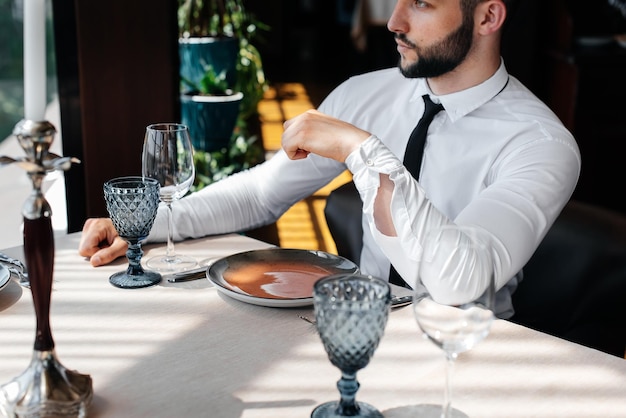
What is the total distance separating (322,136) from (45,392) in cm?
72

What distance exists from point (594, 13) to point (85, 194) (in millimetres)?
3026

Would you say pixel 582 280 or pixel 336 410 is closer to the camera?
pixel 336 410

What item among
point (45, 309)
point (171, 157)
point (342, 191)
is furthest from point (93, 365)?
point (342, 191)

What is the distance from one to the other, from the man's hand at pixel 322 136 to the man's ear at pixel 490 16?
0.51m

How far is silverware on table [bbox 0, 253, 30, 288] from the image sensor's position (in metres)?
1.40

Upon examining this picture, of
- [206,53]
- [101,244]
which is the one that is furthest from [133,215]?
[206,53]

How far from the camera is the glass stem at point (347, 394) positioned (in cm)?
96

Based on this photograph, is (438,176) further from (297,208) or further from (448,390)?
(297,208)

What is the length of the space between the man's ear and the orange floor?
168 cm

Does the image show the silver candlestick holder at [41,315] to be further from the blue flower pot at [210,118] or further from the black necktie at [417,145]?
the blue flower pot at [210,118]

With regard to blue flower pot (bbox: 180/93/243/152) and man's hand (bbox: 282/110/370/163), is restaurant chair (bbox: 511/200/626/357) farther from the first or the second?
blue flower pot (bbox: 180/93/243/152)

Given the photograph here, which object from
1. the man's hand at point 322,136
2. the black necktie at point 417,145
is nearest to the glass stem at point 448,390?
the man's hand at point 322,136

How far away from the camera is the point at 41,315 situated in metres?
0.99

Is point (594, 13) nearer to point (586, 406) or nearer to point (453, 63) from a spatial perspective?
point (453, 63)
